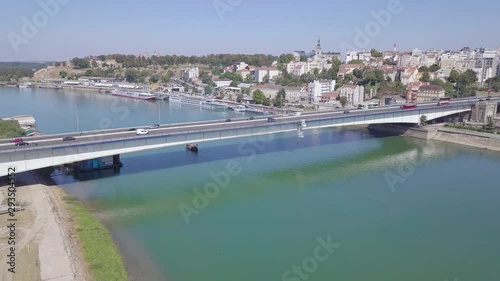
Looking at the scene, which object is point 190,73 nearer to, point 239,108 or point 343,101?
point 239,108

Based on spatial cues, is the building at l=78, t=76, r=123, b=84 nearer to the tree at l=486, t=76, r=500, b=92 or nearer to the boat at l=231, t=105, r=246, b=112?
the boat at l=231, t=105, r=246, b=112

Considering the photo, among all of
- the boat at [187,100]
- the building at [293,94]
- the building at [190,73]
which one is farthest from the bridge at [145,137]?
the building at [190,73]

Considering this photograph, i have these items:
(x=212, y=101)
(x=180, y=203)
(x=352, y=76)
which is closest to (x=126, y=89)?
(x=212, y=101)

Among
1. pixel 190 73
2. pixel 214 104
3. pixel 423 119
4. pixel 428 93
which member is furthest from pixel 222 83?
pixel 423 119

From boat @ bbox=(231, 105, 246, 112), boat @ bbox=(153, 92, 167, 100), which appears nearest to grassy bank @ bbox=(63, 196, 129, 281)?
boat @ bbox=(231, 105, 246, 112)

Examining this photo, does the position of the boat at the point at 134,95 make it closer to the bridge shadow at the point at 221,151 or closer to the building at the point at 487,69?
the bridge shadow at the point at 221,151

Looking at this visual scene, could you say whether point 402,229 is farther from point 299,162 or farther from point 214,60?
point 214,60
